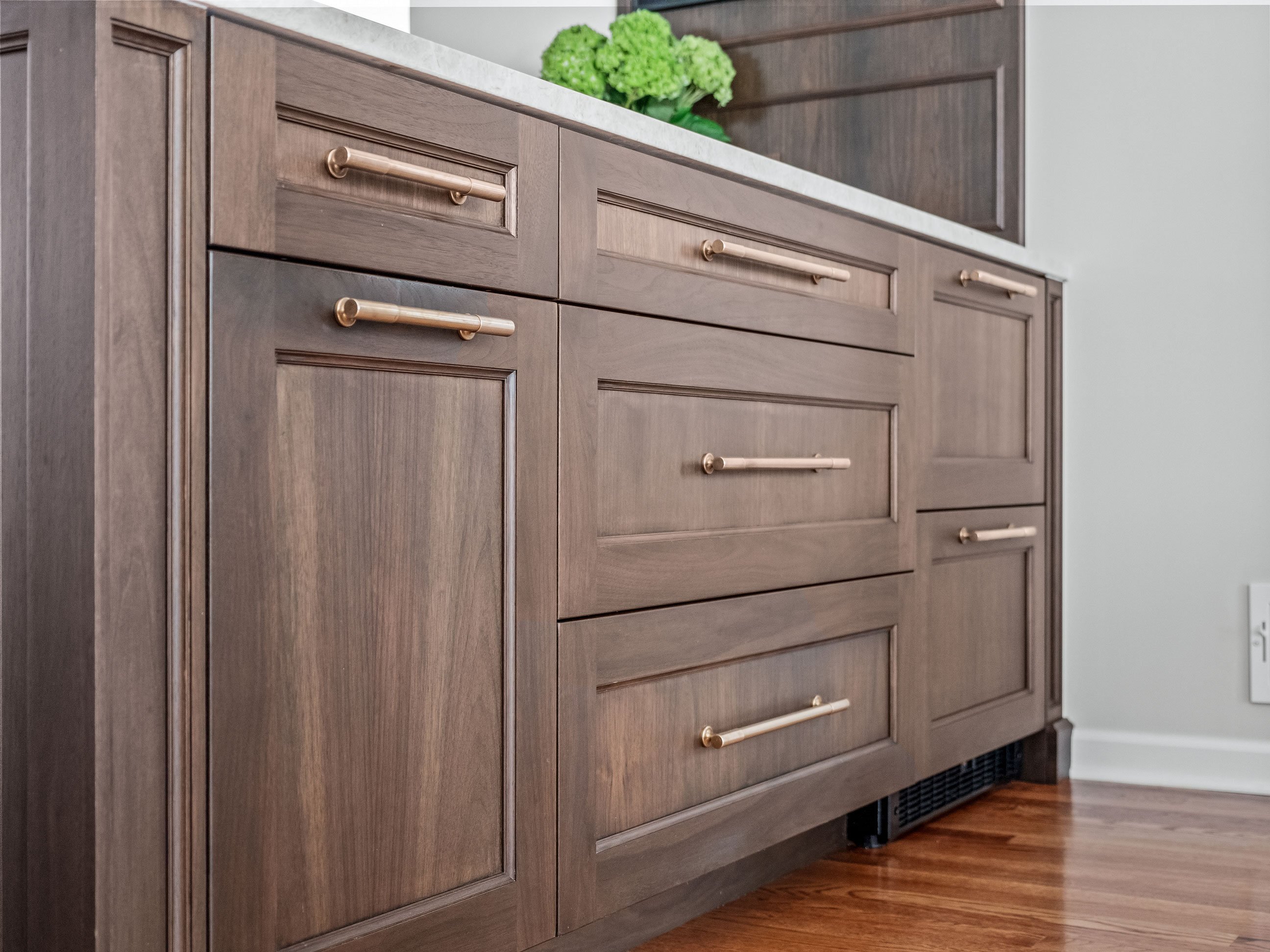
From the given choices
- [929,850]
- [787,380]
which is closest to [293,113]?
[787,380]

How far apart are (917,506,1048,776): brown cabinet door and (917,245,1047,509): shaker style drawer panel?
0.16 ft

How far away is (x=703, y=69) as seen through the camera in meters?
2.32

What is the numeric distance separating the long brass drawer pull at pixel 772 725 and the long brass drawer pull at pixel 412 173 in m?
0.63

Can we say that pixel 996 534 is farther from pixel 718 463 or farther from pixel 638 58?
pixel 638 58

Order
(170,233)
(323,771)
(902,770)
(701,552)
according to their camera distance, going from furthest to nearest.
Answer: (902,770), (701,552), (323,771), (170,233)

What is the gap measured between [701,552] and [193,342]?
672 mm

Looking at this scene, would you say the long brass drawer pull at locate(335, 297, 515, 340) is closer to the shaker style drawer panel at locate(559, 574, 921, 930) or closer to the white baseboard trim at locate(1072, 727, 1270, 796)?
the shaker style drawer panel at locate(559, 574, 921, 930)

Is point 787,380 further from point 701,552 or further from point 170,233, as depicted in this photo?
point 170,233

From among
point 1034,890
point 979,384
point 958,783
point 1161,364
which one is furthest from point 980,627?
point 1161,364

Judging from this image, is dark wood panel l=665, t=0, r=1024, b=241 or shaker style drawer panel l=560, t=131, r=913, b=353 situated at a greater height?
dark wood panel l=665, t=0, r=1024, b=241

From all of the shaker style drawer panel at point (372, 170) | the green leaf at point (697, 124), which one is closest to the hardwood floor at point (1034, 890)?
the shaker style drawer panel at point (372, 170)

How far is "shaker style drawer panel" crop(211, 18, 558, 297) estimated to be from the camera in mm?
926

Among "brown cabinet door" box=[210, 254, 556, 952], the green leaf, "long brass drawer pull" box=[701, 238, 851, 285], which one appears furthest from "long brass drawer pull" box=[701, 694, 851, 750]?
the green leaf

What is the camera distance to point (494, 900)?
1152mm
